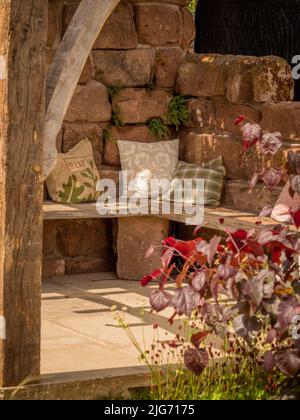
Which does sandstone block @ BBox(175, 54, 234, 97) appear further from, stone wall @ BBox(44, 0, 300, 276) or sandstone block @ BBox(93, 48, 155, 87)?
sandstone block @ BBox(93, 48, 155, 87)

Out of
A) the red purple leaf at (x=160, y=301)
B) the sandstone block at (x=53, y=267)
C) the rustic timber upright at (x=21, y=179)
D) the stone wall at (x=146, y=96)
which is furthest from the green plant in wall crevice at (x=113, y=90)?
the red purple leaf at (x=160, y=301)

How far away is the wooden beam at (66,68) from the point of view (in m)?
5.40

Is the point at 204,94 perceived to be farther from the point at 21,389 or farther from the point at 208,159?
the point at 21,389

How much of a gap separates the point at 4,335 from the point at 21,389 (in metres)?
0.27

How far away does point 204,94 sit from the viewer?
27.8 ft

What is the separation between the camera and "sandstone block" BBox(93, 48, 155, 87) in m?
8.38

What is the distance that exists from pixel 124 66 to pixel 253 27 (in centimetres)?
150

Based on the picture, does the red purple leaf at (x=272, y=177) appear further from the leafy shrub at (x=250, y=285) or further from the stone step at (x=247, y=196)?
the stone step at (x=247, y=196)

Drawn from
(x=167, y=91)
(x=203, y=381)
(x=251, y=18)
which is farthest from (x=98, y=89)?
(x=203, y=381)

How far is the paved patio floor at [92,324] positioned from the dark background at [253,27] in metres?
2.44

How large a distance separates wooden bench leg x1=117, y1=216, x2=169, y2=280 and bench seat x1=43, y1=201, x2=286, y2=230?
156mm

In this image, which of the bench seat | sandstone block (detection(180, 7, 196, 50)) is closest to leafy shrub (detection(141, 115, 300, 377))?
the bench seat

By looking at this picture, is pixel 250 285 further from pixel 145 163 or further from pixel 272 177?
pixel 145 163

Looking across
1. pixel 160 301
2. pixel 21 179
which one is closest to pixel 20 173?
pixel 21 179
